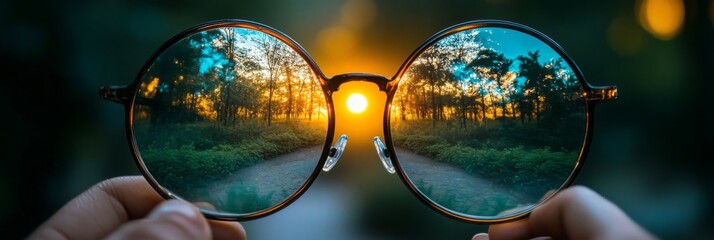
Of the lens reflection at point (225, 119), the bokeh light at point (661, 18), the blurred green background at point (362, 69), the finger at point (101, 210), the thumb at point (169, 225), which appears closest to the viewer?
the thumb at point (169, 225)

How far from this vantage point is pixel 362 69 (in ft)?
5.41

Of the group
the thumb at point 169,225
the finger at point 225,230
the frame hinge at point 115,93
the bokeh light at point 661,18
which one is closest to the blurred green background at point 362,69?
the bokeh light at point 661,18

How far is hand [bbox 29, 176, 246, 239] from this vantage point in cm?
54

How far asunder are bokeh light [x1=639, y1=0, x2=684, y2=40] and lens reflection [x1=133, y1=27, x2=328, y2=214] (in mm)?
1253

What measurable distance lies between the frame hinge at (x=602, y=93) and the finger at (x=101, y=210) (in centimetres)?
75

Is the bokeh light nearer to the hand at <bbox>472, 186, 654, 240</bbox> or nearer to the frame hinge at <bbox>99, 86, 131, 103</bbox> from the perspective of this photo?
the hand at <bbox>472, 186, 654, 240</bbox>

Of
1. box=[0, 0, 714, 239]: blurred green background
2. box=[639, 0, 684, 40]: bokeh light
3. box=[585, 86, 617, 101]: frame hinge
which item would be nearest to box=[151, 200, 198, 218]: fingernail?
box=[585, 86, 617, 101]: frame hinge

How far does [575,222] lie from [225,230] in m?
0.54

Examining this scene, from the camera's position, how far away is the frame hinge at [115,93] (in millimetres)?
758

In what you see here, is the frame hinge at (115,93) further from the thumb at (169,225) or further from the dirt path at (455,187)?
the dirt path at (455,187)

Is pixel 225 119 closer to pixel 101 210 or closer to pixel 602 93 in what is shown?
pixel 101 210

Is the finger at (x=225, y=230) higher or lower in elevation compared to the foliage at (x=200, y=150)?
lower

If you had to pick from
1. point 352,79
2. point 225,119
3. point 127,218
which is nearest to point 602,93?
point 352,79

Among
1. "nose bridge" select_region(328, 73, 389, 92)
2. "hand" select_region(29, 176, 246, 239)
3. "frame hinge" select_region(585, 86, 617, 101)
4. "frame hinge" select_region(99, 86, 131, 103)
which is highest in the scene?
"nose bridge" select_region(328, 73, 389, 92)
